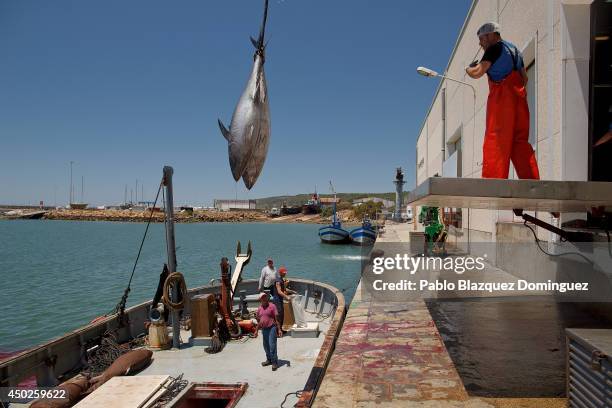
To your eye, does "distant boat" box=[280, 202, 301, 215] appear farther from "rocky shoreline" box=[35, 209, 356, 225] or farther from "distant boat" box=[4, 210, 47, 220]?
"distant boat" box=[4, 210, 47, 220]

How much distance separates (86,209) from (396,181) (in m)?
166

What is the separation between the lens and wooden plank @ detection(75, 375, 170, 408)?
19.0 ft

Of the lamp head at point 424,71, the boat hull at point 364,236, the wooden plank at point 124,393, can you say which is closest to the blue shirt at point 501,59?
the wooden plank at point 124,393

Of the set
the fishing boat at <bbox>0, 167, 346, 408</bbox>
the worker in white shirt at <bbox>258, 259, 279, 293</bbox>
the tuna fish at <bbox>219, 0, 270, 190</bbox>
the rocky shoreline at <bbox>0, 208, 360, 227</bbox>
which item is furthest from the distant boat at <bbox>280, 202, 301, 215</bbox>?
the tuna fish at <bbox>219, 0, 270, 190</bbox>

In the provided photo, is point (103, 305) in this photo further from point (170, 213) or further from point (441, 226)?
point (441, 226)

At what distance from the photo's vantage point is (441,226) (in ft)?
54.0

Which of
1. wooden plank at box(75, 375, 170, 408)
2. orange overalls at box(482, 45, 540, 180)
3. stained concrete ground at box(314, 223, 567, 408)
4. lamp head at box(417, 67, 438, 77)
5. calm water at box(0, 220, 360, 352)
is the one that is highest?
lamp head at box(417, 67, 438, 77)

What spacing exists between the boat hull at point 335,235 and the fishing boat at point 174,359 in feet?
163

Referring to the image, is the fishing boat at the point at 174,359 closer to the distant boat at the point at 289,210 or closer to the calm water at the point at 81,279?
the calm water at the point at 81,279

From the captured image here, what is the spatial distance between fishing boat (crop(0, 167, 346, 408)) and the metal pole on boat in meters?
0.02

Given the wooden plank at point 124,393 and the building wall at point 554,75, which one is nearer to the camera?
the wooden plank at point 124,393

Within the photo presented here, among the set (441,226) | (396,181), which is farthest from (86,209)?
(441,226)

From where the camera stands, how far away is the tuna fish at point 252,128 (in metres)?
5.23

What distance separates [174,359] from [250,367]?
5.41ft
